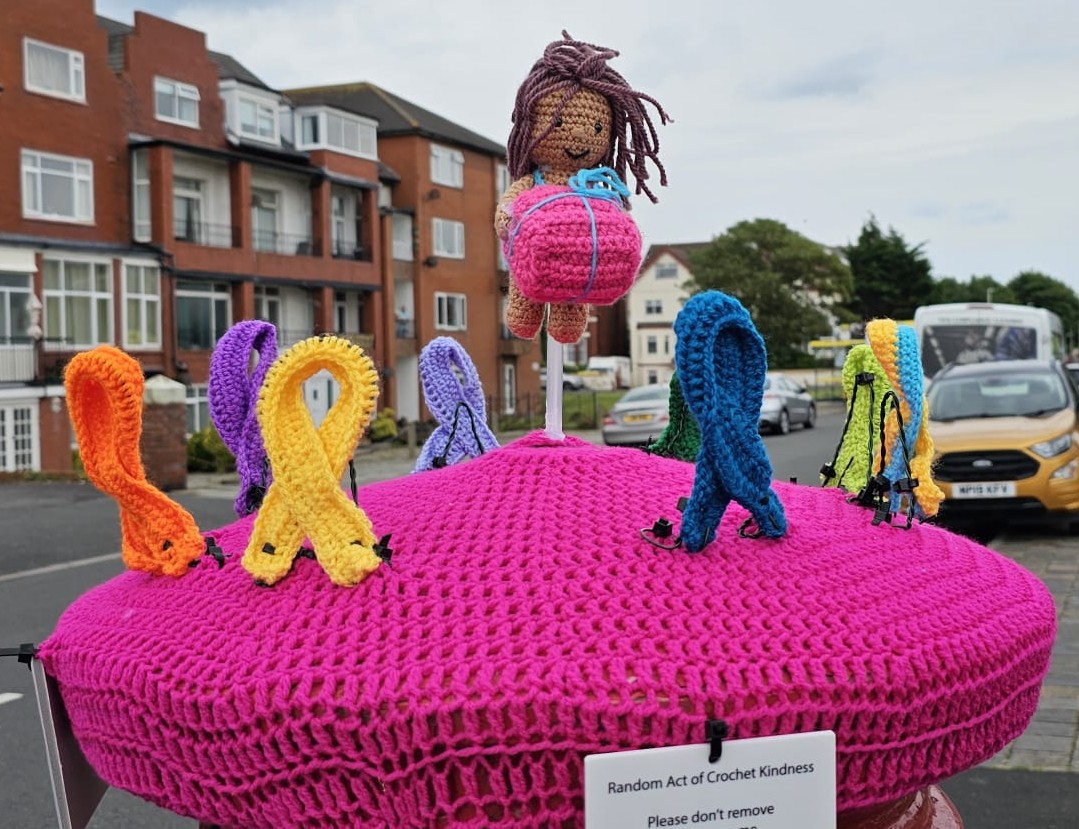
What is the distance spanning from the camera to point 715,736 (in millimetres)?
1064

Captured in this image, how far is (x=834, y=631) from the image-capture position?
1176mm

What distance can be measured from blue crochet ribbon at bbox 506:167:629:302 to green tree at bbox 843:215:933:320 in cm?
5142

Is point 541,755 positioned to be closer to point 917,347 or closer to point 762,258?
point 917,347

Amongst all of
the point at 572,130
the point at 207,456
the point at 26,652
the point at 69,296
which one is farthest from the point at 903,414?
the point at 69,296

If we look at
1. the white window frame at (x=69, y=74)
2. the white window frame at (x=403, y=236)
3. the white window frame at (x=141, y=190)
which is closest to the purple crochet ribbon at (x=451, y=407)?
the white window frame at (x=69, y=74)

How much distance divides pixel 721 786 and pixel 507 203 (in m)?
0.83

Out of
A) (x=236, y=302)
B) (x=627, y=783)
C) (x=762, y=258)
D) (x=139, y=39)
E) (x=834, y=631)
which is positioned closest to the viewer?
(x=627, y=783)

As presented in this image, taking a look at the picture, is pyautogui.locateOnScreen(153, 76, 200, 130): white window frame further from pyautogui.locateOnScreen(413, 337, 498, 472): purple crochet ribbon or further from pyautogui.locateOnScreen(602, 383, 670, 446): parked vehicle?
pyautogui.locateOnScreen(413, 337, 498, 472): purple crochet ribbon

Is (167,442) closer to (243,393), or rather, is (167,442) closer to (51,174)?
(51,174)

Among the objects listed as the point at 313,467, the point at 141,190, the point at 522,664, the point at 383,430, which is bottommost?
the point at 383,430

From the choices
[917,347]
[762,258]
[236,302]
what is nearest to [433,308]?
[236,302]

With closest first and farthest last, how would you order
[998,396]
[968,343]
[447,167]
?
[998,396]
[968,343]
[447,167]

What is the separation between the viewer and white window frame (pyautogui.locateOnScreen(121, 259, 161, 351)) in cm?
2288

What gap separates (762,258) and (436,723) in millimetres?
42373
